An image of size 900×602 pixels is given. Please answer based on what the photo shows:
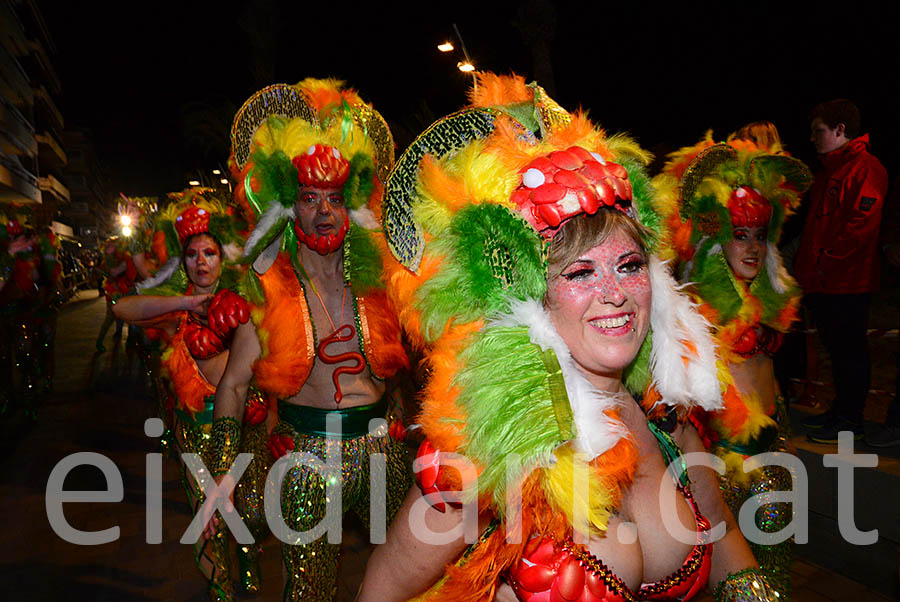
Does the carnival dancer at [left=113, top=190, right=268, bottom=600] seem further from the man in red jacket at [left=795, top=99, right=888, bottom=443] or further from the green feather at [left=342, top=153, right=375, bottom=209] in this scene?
the man in red jacket at [left=795, top=99, right=888, bottom=443]

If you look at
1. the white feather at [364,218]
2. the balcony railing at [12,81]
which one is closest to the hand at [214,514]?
the white feather at [364,218]

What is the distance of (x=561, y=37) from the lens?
47.1 feet

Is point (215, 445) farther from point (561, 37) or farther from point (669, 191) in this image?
point (561, 37)

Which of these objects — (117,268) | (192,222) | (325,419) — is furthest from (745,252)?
(117,268)

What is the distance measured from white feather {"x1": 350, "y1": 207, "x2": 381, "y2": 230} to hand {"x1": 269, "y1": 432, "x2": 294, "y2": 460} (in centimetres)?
107

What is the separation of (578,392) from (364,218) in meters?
1.94

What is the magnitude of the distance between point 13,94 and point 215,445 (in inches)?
1442

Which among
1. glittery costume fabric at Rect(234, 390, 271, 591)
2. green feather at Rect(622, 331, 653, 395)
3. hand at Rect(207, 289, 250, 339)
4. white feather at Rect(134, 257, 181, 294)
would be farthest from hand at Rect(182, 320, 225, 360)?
green feather at Rect(622, 331, 653, 395)

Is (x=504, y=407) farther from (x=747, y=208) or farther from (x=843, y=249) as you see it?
(x=843, y=249)

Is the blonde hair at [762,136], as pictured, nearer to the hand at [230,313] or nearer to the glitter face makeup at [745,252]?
the glitter face makeup at [745,252]

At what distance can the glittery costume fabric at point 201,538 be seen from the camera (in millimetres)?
3215

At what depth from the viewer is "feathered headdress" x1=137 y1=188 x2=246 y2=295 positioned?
4.32 meters

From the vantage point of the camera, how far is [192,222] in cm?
429

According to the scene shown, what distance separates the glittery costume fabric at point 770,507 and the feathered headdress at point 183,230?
313 centimetres
